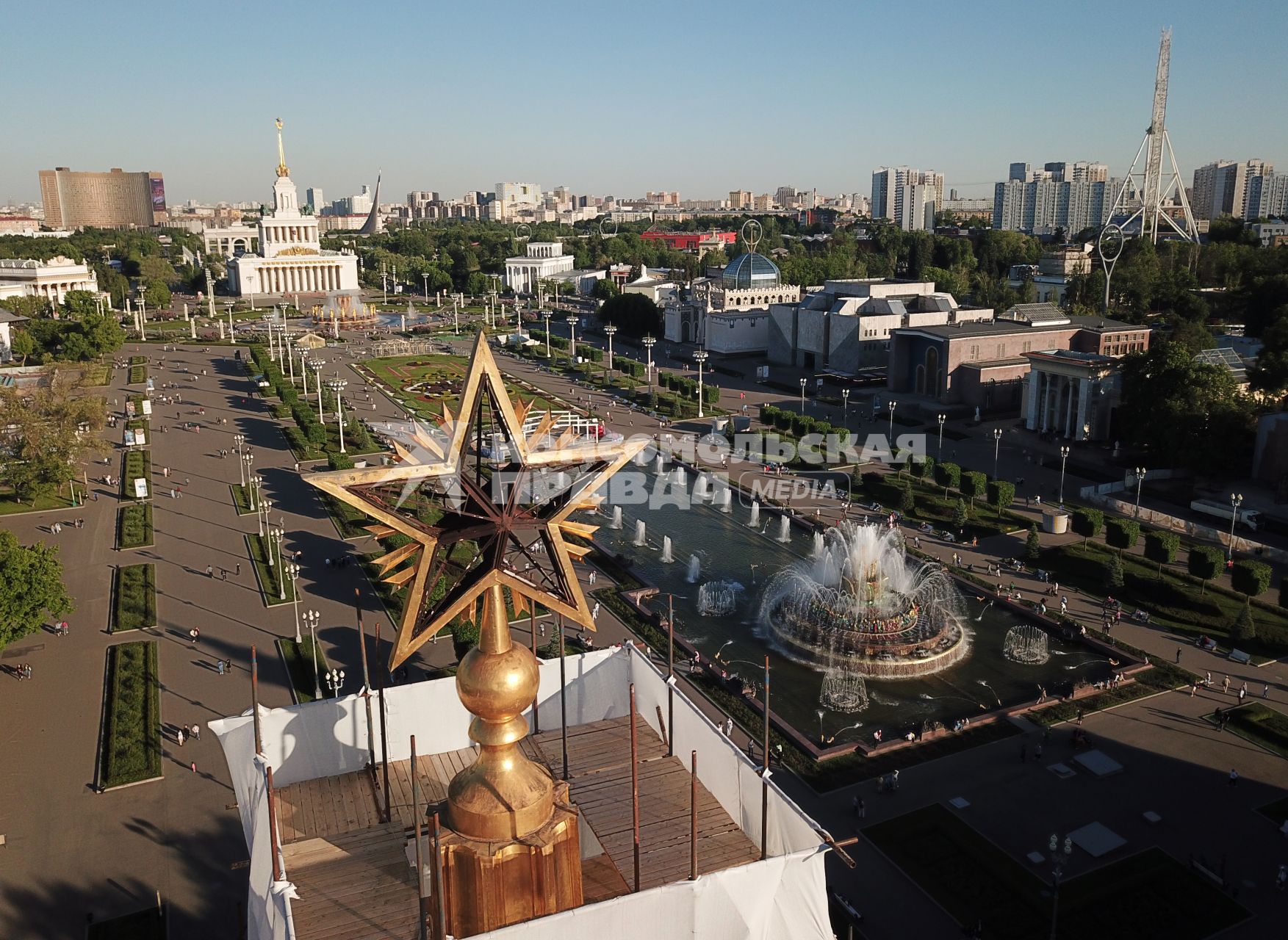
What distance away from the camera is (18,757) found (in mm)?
24828

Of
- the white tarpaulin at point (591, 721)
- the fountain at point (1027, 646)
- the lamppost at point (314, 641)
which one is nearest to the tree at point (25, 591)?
the lamppost at point (314, 641)

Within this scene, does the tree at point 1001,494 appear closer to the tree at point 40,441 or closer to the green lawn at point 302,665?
the green lawn at point 302,665

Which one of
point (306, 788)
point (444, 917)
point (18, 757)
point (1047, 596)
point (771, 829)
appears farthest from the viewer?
point (1047, 596)

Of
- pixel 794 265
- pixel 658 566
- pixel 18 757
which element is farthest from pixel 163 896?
pixel 794 265

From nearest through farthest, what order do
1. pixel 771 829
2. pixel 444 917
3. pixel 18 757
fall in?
pixel 444 917, pixel 771 829, pixel 18 757

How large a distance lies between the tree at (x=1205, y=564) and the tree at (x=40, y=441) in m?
46.5

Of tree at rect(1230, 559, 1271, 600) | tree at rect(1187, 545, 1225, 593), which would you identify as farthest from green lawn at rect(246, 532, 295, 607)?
tree at rect(1230, 559, 1271, 600)

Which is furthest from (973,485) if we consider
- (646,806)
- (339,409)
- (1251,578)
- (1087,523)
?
(339,409)

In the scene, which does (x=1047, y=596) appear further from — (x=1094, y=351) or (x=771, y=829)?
(x=1094, y=351)

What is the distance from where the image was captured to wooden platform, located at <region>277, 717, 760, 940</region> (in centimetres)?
1071

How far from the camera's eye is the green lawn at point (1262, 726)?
83.8 feet

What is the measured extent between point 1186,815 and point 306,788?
64.4 feet

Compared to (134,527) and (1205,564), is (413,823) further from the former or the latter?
(134,527)

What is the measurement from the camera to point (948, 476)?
45.9 metres
